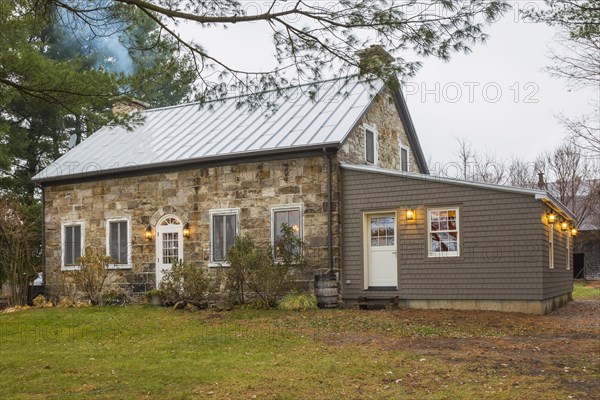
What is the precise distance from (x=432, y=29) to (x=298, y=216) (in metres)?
8.53

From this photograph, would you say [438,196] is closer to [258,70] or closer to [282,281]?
[282,281]

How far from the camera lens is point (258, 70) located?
8250 millimetres

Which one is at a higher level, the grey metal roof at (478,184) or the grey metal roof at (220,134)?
the grey metal roof at (220,134)

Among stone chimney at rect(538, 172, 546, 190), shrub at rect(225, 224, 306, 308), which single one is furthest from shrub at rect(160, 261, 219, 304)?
stone chimney at rect(538, 172, 546, 190)

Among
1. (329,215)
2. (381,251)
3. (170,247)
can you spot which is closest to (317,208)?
(329,215)

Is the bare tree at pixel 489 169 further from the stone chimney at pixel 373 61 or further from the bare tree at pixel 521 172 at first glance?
the stone chimney at pixel 373 61

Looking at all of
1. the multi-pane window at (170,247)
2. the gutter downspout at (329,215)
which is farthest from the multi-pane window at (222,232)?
the gutter downspout at (329,215)

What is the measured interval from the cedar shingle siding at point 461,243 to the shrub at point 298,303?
3.58ft

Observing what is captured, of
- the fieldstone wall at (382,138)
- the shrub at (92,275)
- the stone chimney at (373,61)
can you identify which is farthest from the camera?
the shrub at (92,275)

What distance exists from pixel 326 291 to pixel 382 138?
18.1 feet

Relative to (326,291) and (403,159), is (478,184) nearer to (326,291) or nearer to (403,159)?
(326,291)

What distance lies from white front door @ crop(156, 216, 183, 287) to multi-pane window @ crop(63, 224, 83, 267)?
290 centimetres

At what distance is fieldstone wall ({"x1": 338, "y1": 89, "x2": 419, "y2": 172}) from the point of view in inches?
635

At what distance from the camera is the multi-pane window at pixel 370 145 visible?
17156 millimetres
